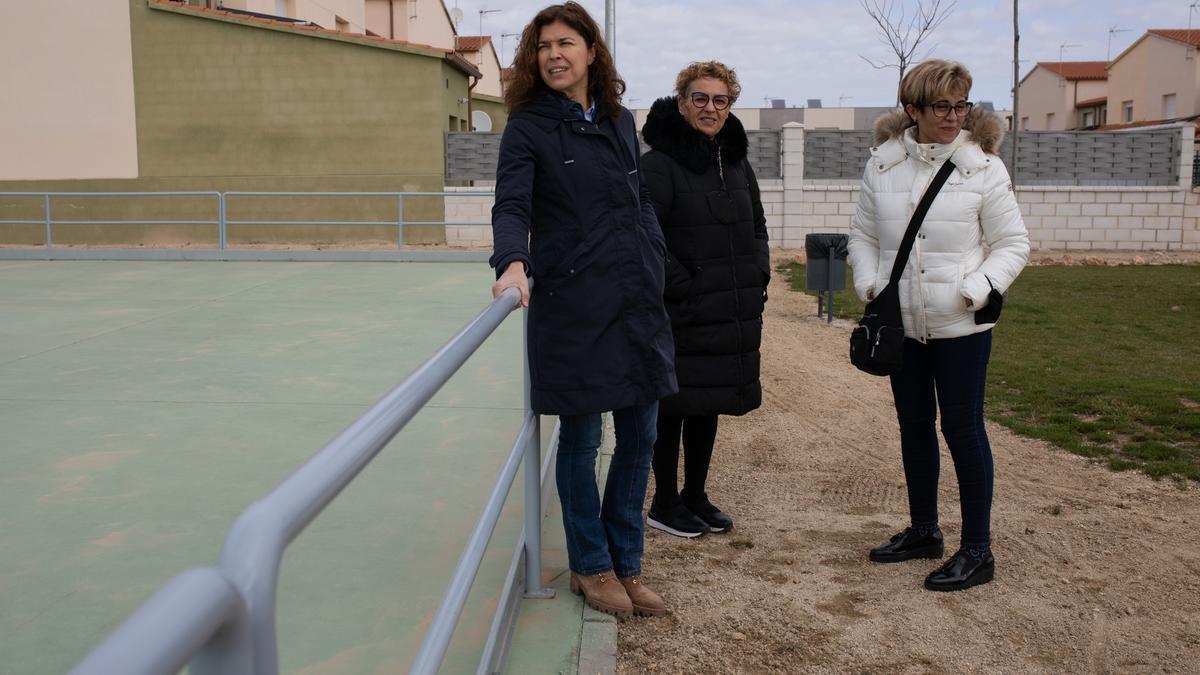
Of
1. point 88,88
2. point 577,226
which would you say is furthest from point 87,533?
point 88,88

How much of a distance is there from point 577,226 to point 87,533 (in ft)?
6.79

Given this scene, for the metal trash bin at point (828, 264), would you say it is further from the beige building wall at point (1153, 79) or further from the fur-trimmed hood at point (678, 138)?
the beige building wall at point (1153, 79)

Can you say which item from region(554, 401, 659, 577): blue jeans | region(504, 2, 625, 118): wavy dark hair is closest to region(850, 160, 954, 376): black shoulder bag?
region(554, 401, 659, 577): blue jeans

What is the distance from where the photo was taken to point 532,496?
Result: 10.4 ft

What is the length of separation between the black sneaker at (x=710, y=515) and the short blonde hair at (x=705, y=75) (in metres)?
1.54

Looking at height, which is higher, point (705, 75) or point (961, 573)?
point (705, 75)

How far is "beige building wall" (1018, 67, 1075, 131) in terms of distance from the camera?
51.3 m

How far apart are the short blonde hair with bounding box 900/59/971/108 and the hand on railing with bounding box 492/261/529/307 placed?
1489 millimetres

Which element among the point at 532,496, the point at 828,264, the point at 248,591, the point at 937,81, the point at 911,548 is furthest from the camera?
the point at 828,264

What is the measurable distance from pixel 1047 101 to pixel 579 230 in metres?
55.7

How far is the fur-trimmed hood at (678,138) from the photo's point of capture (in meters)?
3.81

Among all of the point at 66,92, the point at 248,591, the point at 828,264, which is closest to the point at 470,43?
the point at 66,92

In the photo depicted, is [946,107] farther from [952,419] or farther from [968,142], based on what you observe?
[952,419]

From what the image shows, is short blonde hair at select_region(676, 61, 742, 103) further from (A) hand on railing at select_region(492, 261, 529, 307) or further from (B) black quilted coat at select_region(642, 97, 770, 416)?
(A) hand on railing at select_region(492, 261, 529, 307)
